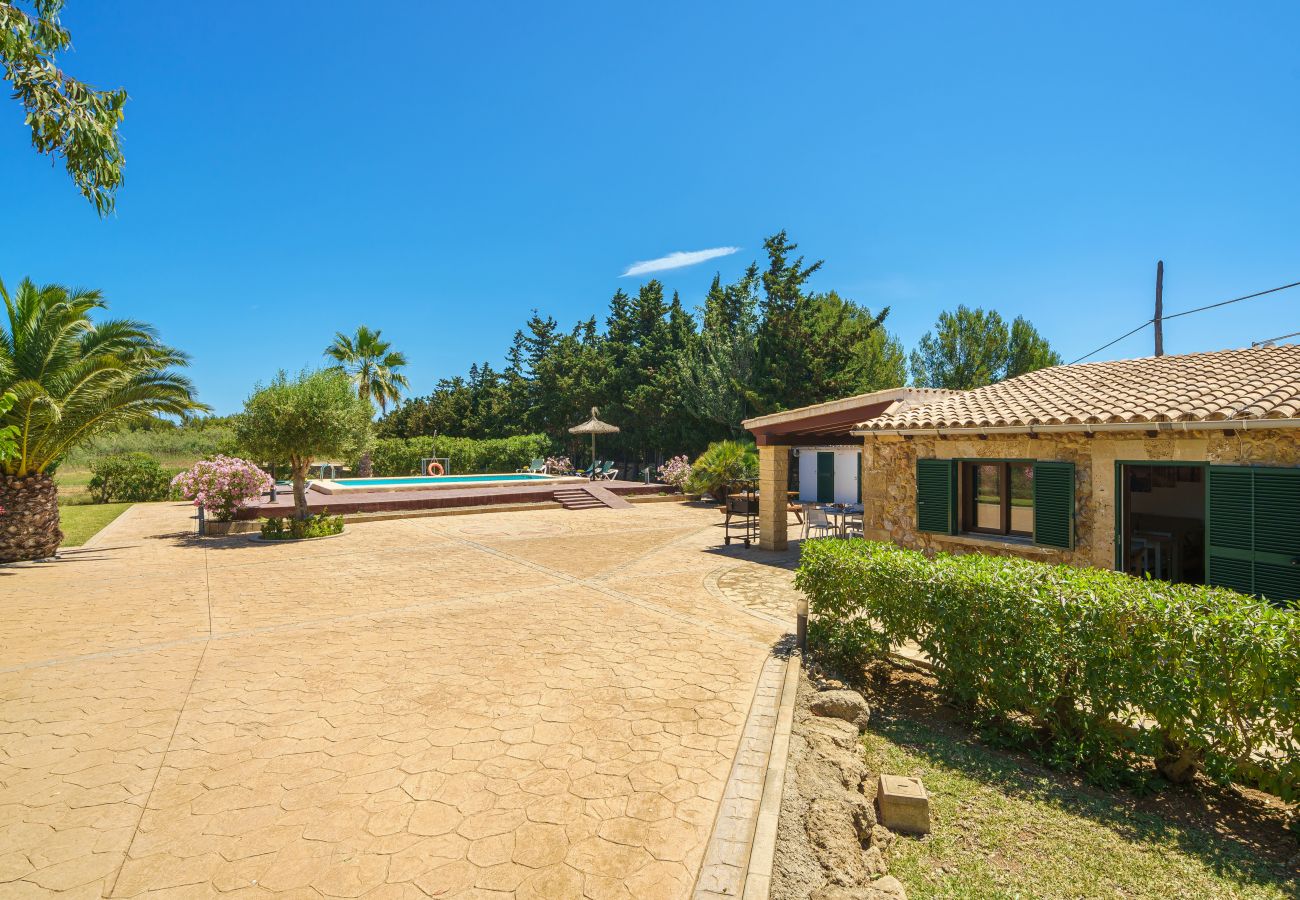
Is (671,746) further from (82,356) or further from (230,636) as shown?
(82,356)

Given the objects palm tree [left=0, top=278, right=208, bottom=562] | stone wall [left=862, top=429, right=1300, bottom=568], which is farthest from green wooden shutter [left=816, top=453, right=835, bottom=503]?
palm tree [left=0, top=278, right=208, bottom=562]

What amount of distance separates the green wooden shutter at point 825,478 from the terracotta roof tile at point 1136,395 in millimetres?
13999

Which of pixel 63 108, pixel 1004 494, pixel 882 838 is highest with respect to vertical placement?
pixel 63 108

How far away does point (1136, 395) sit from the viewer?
8.88 meters

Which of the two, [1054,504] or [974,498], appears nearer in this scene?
[1054,504]

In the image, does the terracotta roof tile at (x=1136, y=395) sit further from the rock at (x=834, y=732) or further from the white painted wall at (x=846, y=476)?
the white painted wall at (x=846, y=476)

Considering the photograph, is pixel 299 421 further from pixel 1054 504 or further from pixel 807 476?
pixel 807 476

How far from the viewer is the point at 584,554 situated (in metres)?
14.0

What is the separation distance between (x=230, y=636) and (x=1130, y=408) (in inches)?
506

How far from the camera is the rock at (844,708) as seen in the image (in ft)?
17.7

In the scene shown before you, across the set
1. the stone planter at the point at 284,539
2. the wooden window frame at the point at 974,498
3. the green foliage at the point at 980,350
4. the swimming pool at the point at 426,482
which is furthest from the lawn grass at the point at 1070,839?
the green foliage at the point at 980,350

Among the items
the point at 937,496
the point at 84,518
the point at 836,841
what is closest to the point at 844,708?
the point at 836,841

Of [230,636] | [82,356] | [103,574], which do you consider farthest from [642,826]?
[82,356]

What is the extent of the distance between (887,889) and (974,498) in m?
8.62
